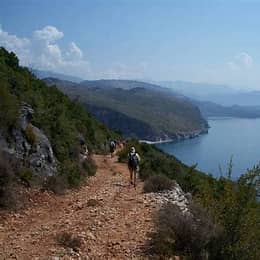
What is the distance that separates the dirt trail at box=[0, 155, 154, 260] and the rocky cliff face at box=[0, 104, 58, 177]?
1331 millimetres

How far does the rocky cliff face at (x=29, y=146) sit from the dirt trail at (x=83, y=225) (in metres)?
1.33

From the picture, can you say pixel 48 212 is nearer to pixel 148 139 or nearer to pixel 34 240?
pixel 34 240

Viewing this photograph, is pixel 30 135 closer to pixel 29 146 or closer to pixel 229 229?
pixel 29 146

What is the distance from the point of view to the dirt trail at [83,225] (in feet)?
28.9

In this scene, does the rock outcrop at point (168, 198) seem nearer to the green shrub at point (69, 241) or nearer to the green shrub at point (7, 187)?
the green shrub at point (69, 241)

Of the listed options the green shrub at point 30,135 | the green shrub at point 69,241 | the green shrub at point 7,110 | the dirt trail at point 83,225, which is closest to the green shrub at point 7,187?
the dirt trail at point 83,225

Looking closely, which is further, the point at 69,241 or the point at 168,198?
the point at 168,198

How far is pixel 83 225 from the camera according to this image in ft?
34.0

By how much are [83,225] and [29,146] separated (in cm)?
499

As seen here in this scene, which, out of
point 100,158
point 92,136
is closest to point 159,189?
point 100,158

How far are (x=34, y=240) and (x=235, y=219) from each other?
4.49 meters

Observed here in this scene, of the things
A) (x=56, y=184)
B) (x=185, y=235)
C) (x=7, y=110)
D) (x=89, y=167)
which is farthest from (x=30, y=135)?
(x=185, y=235)

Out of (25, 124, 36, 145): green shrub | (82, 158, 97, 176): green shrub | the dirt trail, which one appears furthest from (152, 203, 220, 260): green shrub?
(82, 158, 97, 176): green shrub

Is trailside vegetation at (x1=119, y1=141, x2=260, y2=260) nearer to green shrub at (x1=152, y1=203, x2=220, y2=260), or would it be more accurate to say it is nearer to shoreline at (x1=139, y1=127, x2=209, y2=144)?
green shrub at (x1=152, y1=203, x2=220, y2=260)
